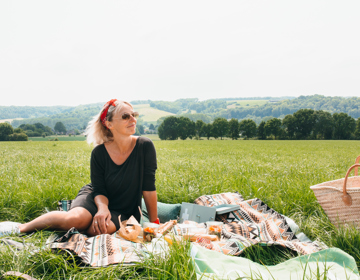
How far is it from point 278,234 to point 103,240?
190 cm

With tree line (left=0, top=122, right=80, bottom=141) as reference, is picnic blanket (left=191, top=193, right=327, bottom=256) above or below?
above

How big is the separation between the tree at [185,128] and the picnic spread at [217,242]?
2963 inches

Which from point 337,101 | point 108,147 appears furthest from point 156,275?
point 337,101

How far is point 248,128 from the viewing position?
78375 mm

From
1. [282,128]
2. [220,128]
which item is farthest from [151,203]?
[220,128]

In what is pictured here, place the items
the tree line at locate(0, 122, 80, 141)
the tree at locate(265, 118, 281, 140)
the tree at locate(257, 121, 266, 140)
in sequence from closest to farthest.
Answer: the tree line at locate(0, 122, 80, 141), the tree at locate(265, 118, 281, 140), the tree at locate(257, 121, 266, 140)

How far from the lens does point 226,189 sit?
450 cm

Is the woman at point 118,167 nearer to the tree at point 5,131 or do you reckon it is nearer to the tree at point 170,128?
the tree at point 5,131

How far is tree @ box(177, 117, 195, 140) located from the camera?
79.0 metres

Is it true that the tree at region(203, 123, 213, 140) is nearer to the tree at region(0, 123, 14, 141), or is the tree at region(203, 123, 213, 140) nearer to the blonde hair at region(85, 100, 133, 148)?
the tree at region(0, 123, 14, 141)

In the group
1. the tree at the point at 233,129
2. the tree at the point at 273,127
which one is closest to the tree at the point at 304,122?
the tree at the point at 273,127

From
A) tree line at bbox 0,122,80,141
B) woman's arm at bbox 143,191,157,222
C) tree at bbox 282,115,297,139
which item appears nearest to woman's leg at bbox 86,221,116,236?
woman's arm at bbox 143,191,157,222

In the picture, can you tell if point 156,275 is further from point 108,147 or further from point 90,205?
point 108,147

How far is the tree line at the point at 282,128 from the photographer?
64188mm
